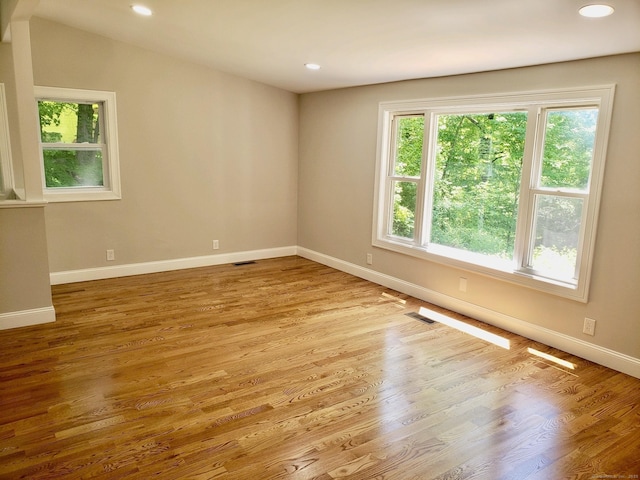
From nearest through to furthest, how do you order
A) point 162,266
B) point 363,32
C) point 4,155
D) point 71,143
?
point 363,32
point 4,155
point 71,143
point 162,266

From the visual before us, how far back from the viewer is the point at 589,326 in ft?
11.1

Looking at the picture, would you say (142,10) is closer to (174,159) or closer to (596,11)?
(174,159)

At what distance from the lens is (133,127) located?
5.12 metres

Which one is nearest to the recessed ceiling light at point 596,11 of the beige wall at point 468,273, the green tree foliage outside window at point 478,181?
the beige wall at point 468,273

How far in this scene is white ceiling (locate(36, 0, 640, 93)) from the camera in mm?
2652

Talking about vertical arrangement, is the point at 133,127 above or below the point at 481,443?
above

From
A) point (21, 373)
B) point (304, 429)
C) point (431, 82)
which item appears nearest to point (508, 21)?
point (431, 82)

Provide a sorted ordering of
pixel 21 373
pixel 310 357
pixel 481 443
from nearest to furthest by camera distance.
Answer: pixel 481 443 → pixel 21 373 → pixel 310 357

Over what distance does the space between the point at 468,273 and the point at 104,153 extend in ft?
13.5

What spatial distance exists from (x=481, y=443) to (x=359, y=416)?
26.5 inches

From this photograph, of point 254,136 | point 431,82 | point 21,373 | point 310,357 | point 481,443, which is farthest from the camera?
point 254,136

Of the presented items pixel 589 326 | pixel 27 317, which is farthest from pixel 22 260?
pixel 589 326

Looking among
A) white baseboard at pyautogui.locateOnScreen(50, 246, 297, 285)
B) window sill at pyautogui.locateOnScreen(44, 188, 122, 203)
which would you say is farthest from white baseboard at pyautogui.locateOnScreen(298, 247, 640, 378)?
window sill at pyautogui.locateOnScreen(44, 188, 122, 203)

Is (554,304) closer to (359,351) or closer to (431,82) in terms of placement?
(359,351)
